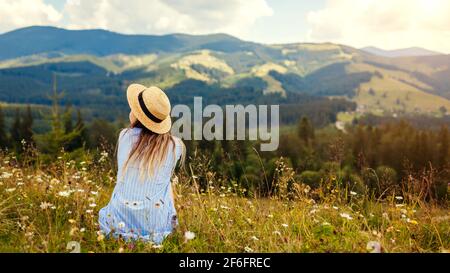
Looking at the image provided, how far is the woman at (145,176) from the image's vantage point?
16.9 ft

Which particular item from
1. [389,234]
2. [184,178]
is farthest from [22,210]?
[389,234]

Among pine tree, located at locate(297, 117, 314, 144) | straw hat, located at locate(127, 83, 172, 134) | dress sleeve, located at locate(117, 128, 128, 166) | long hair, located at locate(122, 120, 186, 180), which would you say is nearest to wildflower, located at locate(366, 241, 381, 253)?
long hair, located at locate(122, 120, 186, 180)

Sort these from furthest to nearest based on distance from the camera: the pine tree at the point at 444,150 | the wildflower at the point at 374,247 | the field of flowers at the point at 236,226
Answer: the pine tree at the point at 444,150, the field of flowers at the point at 236,226, the wildflower at the point at 374,247

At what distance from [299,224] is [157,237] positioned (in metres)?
1.81

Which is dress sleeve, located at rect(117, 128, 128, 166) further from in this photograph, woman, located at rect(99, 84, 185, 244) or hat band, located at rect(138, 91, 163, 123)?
hat band, located at rect(138, 91, 163, 123)

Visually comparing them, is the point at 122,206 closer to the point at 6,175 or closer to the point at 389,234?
the point at 6,175

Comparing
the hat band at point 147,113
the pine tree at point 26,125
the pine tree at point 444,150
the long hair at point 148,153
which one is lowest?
the pine tree at point 444,150

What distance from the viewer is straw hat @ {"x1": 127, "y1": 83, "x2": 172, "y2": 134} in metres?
5.18

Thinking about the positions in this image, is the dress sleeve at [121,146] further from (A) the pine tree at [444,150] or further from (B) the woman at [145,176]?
(A) the pine tree at [444,150]

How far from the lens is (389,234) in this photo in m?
5.40

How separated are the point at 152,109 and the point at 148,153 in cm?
54

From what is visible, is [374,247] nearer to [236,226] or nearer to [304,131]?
[236,226]

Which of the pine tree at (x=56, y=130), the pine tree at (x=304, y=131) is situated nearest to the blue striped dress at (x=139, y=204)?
the pine tree at (x=56, y=130)

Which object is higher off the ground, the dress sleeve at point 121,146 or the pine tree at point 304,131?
the dress sleeve at point 121,146
